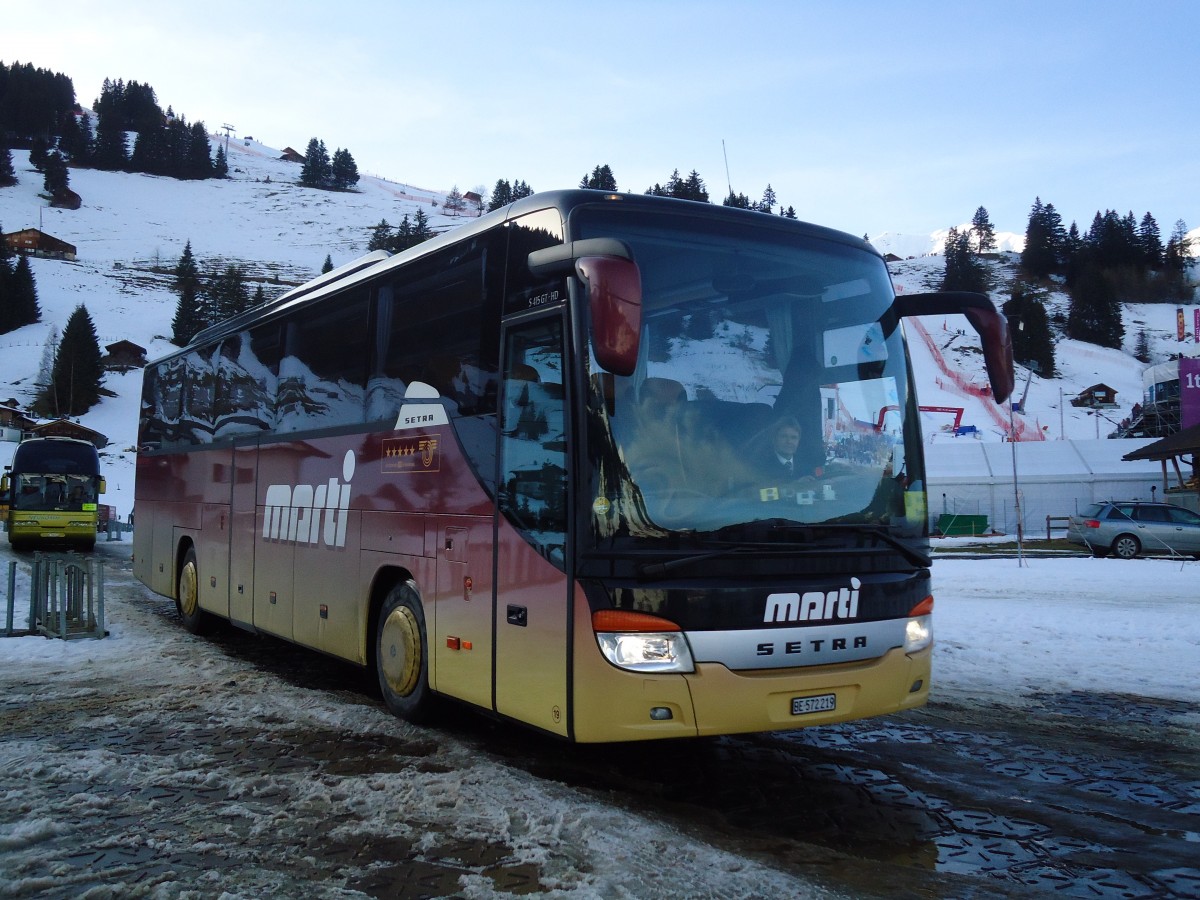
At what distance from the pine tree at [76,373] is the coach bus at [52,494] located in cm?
5179

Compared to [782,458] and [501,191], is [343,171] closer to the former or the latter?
[501,191]

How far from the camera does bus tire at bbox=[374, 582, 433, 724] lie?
22.6 feet

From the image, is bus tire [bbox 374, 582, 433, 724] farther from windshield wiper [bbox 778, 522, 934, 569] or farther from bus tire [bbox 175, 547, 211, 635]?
bus tire [bbox 175, 547, 211, 635]

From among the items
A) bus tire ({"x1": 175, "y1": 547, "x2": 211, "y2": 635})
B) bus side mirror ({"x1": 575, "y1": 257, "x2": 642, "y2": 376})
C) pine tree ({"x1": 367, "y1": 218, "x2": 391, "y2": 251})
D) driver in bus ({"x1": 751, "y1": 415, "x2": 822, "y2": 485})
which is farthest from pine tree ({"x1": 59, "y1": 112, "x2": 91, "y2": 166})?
bus side mirror ({"x1": 575, "y1": 257, "x2": 642, "y2": 376})

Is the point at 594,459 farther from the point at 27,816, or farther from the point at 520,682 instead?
the point at 27,816

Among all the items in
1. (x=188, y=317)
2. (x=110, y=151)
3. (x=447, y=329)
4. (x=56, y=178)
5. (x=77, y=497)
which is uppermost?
(x=110, y=151)

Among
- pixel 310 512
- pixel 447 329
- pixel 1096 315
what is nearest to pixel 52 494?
pixel 310 512

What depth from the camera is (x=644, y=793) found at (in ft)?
18.1

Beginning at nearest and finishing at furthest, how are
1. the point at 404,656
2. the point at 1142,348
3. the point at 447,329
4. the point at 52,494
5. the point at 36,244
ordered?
the point at 447,329 < the point at 404,656 < the point at 52,494 < the point at 36,244 < the point at 1142,348

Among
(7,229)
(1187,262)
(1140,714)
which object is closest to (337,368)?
(1140,714)

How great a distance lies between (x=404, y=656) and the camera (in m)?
7.05

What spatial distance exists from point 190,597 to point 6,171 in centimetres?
17623

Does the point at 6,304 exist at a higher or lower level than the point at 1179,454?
higher

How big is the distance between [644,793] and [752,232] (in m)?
3.20
